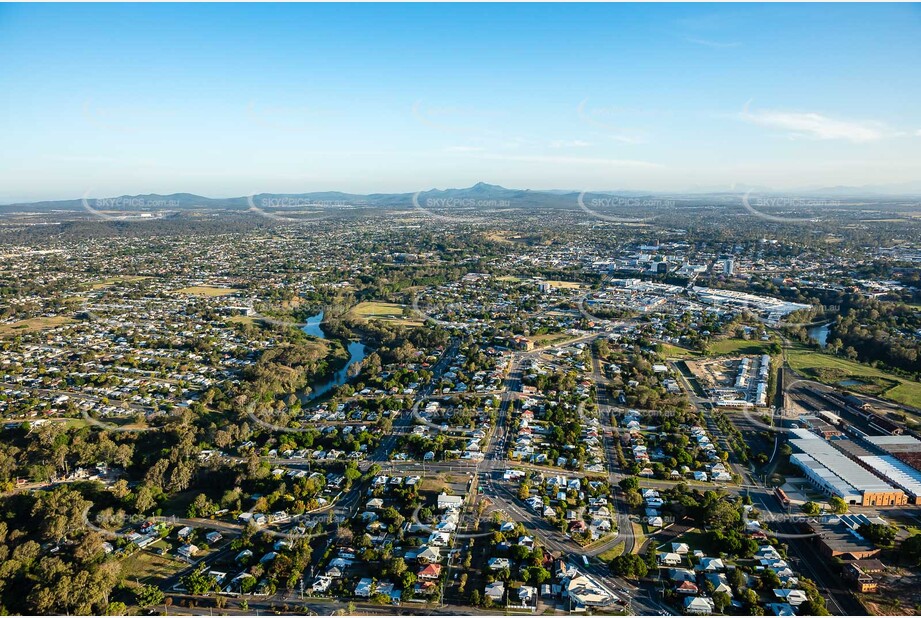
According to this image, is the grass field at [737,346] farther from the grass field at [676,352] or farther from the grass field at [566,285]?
the grass field at [566,285]

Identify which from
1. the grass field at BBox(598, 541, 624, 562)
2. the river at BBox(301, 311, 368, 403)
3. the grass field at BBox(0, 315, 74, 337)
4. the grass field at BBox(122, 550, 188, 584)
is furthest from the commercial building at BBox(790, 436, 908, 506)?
the grass field at BBox(0, 315, 74, 337)

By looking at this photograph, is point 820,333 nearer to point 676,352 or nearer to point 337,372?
point 676,352

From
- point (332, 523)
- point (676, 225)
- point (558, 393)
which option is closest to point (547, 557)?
point (332, 523)

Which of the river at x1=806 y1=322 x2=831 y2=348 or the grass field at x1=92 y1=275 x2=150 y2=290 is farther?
the grass field at x1=92 y1=275 x2=150 y2=290

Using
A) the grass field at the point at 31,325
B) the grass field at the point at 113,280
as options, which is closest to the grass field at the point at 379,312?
the grass field at the point at 31,325

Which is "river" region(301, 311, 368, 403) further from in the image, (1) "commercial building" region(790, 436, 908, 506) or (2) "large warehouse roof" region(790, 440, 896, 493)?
(2) "large warehouse roof" region(790, 440, 896, 493)

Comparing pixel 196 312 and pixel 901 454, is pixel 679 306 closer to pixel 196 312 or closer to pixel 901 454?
pixel 901 454
